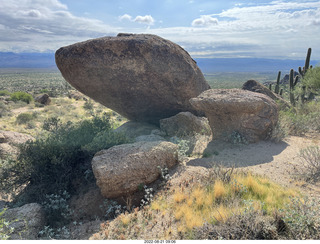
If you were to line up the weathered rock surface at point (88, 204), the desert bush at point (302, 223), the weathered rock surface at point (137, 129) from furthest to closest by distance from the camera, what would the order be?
the weathered rock surface at point (137, 129)
the weathered rock surface at point (88, 204)
the desert bush at point (302, 223)

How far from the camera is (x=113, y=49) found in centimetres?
901

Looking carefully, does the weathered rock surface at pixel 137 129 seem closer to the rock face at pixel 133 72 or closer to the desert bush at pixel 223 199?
the rock face at pixel 133 72

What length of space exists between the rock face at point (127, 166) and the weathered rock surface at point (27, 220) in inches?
61.0

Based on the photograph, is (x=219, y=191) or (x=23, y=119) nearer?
(x=219, y=191)

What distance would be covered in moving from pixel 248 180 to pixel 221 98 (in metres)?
4.16

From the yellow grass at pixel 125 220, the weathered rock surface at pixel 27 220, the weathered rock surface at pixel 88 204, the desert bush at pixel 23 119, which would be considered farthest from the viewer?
the desert bush at pixel 23 119

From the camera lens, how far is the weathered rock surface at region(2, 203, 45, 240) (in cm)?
487

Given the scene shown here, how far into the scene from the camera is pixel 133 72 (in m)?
9.49

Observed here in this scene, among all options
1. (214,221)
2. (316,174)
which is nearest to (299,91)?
(316,174)

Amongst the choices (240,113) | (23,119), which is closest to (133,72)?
(240,113)

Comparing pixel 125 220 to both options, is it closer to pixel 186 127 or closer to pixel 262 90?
pixel 186 127

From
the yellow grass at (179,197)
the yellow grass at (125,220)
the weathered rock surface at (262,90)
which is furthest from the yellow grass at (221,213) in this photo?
the weathered rock surface at (262,90)

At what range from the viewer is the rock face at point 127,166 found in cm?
552

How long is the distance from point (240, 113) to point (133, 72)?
459 centimetres
